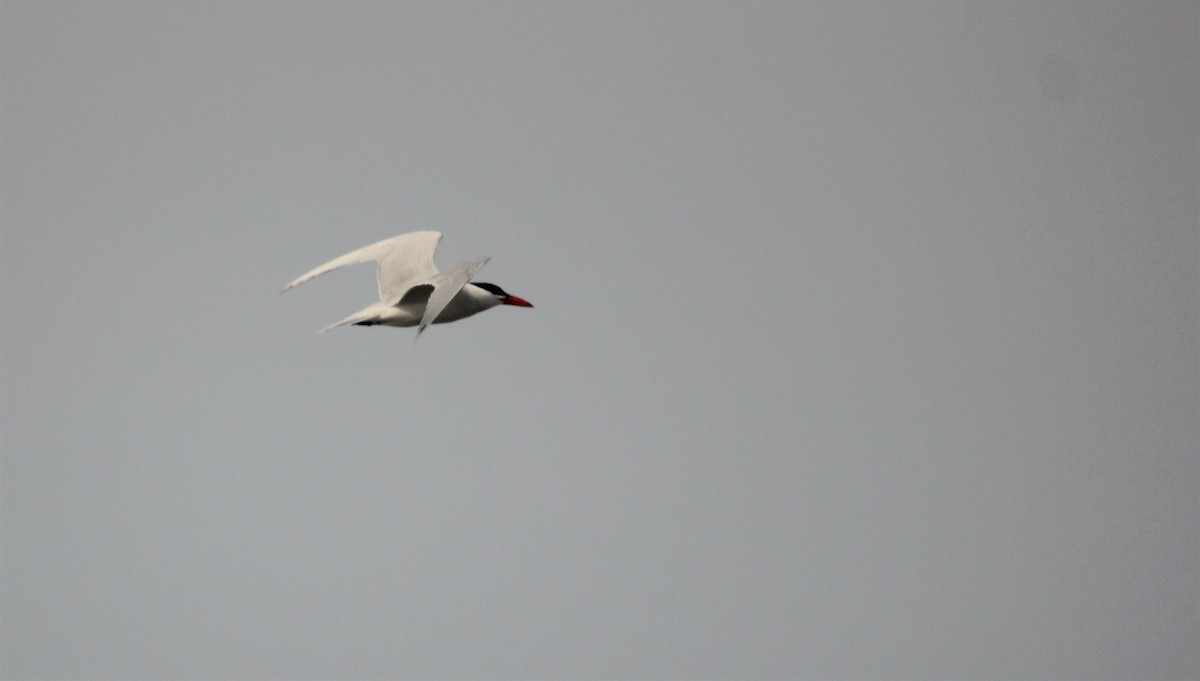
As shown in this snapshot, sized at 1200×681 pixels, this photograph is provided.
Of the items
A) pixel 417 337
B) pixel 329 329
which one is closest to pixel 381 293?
pixel 329 329

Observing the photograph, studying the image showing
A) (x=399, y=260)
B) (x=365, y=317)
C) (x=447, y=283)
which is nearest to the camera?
(x=447, y=283)

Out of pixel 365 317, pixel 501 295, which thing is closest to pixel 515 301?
pixel 501 295

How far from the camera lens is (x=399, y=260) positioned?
62.4ft

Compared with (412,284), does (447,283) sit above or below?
below

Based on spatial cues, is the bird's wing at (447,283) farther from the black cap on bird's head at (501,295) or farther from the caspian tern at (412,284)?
the black cap on bird's head at (501,295)

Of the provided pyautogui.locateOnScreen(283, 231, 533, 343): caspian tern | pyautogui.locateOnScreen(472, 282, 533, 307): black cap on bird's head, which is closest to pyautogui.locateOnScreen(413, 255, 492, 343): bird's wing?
pyautogui.locateOnScreen(283, 231, 533, 343): caspian tern

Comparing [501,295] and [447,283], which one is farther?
[501,295]

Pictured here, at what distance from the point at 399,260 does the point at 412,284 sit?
1091mm

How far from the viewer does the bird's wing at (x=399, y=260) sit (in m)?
18.6

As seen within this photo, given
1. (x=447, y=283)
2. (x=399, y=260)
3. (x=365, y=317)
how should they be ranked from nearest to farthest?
(x=447, y=283) → (x=365, y=317) → (x=399, y=260)

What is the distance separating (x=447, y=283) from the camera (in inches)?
647

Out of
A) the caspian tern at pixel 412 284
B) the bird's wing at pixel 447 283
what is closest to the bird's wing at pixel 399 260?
the caspian tern at pixel 412 284

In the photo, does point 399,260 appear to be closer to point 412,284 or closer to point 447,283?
point 412,284

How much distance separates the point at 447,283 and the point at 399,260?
107 inches
